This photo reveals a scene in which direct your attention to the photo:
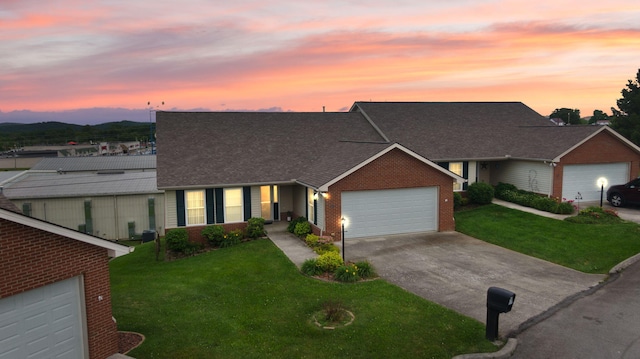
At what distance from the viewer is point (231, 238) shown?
21422 mm

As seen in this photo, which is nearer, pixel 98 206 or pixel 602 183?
pixel 602 183

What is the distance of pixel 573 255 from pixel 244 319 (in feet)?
45.1

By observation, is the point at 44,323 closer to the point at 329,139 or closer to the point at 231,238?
the point at 231,238

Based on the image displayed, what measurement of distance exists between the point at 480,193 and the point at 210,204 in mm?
16222

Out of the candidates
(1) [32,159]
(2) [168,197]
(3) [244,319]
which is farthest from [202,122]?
(1) [32,159]

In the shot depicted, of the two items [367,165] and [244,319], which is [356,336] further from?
[367,165]

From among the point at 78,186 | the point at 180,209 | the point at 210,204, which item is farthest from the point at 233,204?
the point at 78,186

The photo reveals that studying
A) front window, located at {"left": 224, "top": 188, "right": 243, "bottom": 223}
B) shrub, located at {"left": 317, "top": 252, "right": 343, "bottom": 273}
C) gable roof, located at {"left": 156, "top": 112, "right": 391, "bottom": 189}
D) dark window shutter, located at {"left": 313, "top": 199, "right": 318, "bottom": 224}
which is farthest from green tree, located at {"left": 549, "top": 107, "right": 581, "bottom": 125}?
shrub, located at {"left": 317, "top": 252, "right": 343, "bottom": 273}

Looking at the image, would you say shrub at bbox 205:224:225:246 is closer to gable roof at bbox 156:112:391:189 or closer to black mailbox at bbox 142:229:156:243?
gable roof at bbox 156:112:391:189

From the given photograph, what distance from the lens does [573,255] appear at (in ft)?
58.4

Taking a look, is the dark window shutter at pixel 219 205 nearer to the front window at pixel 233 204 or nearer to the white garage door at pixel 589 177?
the front window at pixel 233 204

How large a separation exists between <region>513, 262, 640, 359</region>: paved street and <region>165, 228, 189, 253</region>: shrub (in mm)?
14893

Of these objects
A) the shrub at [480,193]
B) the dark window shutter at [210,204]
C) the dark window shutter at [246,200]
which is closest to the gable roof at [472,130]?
the shrub at [480,193]

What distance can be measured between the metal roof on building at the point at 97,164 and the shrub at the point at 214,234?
95.5 ft
